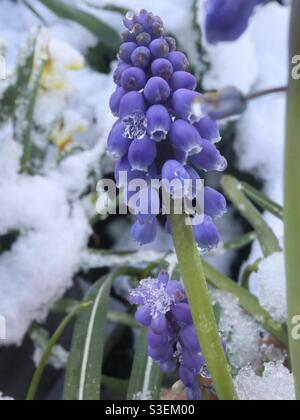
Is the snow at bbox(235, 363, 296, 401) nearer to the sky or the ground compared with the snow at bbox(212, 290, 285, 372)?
nearer to the ground

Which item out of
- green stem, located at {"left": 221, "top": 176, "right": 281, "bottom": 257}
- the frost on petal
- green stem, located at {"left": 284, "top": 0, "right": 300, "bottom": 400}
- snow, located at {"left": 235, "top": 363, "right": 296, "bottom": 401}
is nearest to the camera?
green stem, located at {"left": 284, "top": 0, "right": 300, "bottom": 400}

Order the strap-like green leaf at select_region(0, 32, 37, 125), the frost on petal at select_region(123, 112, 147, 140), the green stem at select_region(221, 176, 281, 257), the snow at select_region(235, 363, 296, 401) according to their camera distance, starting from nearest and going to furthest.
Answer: the frost on petal at select_region(123, 112, 147, 140), the snow at select_region(235, 363, 296, 401), the green stem at select_region(221, 176, 281, 257), the strap-like green leaf at select_region(0, 32, 37, 125)

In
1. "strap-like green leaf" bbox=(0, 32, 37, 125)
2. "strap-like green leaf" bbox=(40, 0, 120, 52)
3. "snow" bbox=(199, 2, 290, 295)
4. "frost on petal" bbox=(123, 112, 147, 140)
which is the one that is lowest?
"frost on petal" bbox=(123, 112, 147, 140)

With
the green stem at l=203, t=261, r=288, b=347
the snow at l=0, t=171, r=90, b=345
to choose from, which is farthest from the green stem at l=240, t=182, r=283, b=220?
the snow at l=0, t=171, r=90, b=345

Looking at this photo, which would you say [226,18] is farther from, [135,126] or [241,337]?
[241,337]

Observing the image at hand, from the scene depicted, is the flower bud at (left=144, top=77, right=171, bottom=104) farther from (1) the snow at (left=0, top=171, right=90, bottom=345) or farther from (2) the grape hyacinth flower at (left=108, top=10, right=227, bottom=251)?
(1) the snow at (left=0, top=171, right=90, bottom=345)

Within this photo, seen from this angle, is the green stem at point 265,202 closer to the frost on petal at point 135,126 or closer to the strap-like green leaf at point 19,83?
the strap-like green leaf at point 19,83
